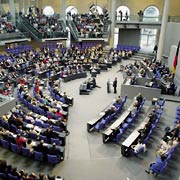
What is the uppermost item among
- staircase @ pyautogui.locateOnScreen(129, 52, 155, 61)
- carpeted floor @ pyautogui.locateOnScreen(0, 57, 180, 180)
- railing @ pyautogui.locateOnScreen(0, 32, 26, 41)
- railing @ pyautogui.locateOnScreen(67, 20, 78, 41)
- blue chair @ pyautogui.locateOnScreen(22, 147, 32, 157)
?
railing @ pyautogui.locateOnScreen(67, 20, 78, 41)

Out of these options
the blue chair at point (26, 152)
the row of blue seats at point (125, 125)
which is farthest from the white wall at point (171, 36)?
the blue chair at point (26, 152)

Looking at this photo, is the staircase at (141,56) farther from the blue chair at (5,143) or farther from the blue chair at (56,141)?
the blue chair at (5,143)

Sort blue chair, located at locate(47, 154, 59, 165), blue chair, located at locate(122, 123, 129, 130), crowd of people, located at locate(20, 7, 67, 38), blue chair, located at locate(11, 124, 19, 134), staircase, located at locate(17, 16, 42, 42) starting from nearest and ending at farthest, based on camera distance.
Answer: blue chair, located at locate(47, 154, 59, 165) → blue chair, located at locate(11, 124, 19, 134) → blue chair, located at locate(122, 123, 129, 130) → staircase, located at locate(17, 16, 42, 42) → crowd of people, located at locate(20, 7, 67, 38)

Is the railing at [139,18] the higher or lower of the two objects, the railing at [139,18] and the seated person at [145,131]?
the higher

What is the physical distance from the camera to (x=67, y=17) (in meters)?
29.3

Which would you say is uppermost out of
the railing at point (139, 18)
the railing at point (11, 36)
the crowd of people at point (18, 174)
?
the railing at point (139, 18)

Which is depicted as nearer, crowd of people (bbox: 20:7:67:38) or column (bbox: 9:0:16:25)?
column (bbox: 9:0:16:25)

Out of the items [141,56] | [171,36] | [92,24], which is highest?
[92,24]

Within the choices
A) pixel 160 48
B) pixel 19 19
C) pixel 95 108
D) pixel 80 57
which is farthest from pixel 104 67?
pixel 19 19

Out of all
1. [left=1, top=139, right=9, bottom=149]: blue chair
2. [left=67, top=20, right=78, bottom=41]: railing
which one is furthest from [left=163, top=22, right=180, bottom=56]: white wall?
[left=1, top=139, right=9, bottom=149]: blue chair

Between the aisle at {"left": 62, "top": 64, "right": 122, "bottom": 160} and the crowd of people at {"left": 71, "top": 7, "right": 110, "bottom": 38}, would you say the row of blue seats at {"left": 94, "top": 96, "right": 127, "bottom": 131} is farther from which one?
the crowd of people at {"left": 71, "top": 7, "right": 110, "bottom": 38}

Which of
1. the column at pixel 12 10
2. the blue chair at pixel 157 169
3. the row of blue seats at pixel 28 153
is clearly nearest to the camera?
the blue chair at pixel 157 169

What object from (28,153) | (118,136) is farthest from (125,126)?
(28,153)

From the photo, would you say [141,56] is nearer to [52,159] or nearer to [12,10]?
[12,10]
